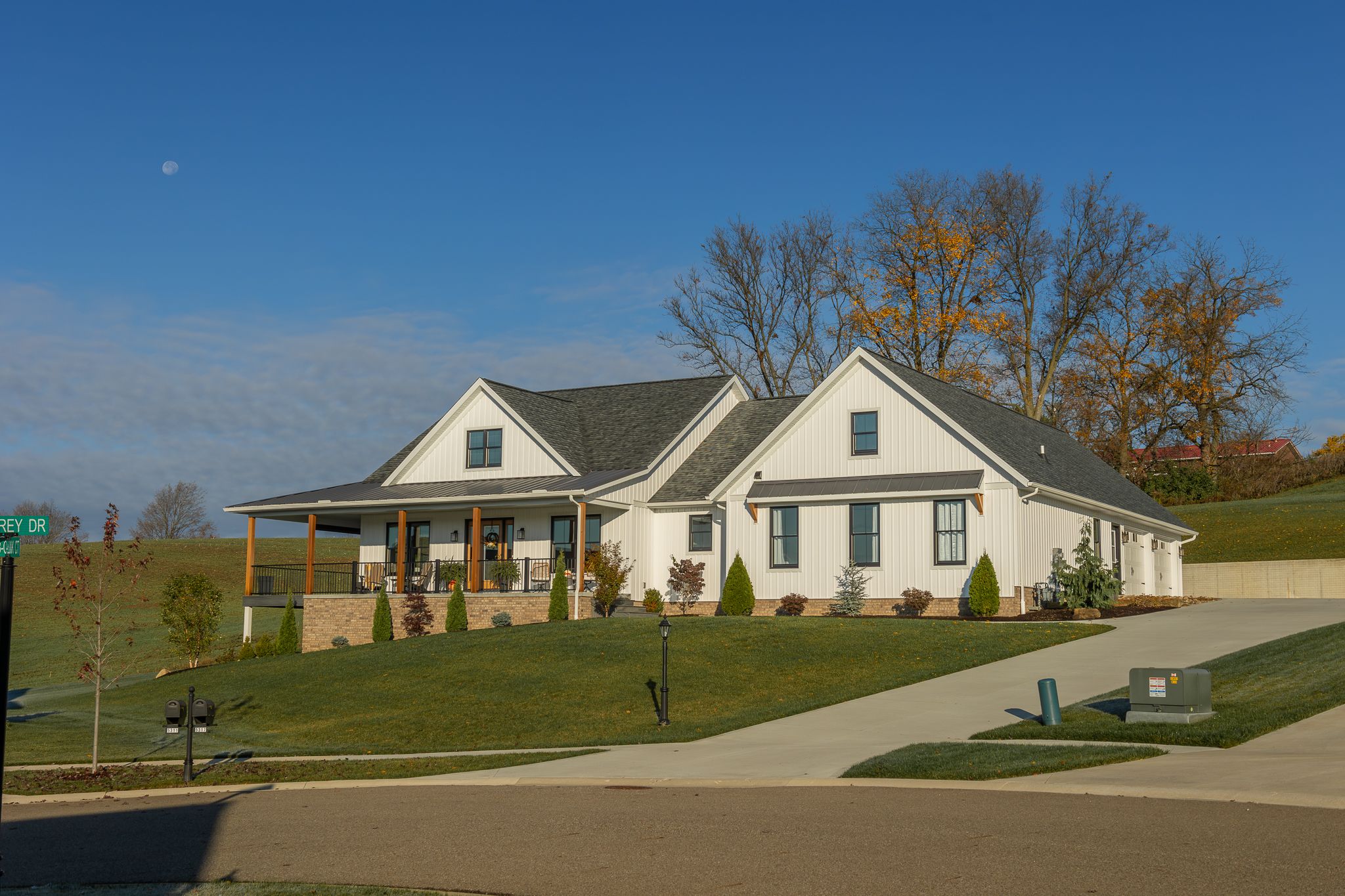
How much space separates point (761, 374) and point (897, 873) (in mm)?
47469

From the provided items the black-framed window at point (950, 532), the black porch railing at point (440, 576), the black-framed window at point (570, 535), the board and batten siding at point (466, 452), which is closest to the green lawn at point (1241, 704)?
the black-framed window at point (950, 532)

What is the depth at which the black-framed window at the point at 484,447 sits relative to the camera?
38438 millimetres

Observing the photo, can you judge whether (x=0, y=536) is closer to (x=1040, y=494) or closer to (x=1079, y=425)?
(x=1040, y=494)

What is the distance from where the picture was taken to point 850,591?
3194 centimetres

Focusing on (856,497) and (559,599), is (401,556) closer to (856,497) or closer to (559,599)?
(559,599)

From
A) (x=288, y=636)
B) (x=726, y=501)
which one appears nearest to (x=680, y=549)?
(x=726, y=501)

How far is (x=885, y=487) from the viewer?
32.2m

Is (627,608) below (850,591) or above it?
below

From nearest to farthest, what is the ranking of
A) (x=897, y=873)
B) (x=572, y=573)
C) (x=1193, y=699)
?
(x=897, y=873) < (x=1193, y=699) < (x=572, y=573)

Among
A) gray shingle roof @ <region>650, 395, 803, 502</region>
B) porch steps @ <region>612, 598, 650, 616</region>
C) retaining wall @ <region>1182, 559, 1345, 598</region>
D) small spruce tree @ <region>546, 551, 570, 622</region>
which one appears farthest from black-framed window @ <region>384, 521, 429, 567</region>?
retaining wall @ <region>1182, 559, 1345, 598</region>

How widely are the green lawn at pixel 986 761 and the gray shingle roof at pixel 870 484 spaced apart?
16231mm

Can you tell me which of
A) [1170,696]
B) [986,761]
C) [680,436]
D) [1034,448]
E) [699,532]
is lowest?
[986,761]

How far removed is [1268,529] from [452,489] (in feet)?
106

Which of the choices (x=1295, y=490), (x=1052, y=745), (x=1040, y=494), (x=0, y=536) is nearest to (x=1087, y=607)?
(x=1040, y=494)
